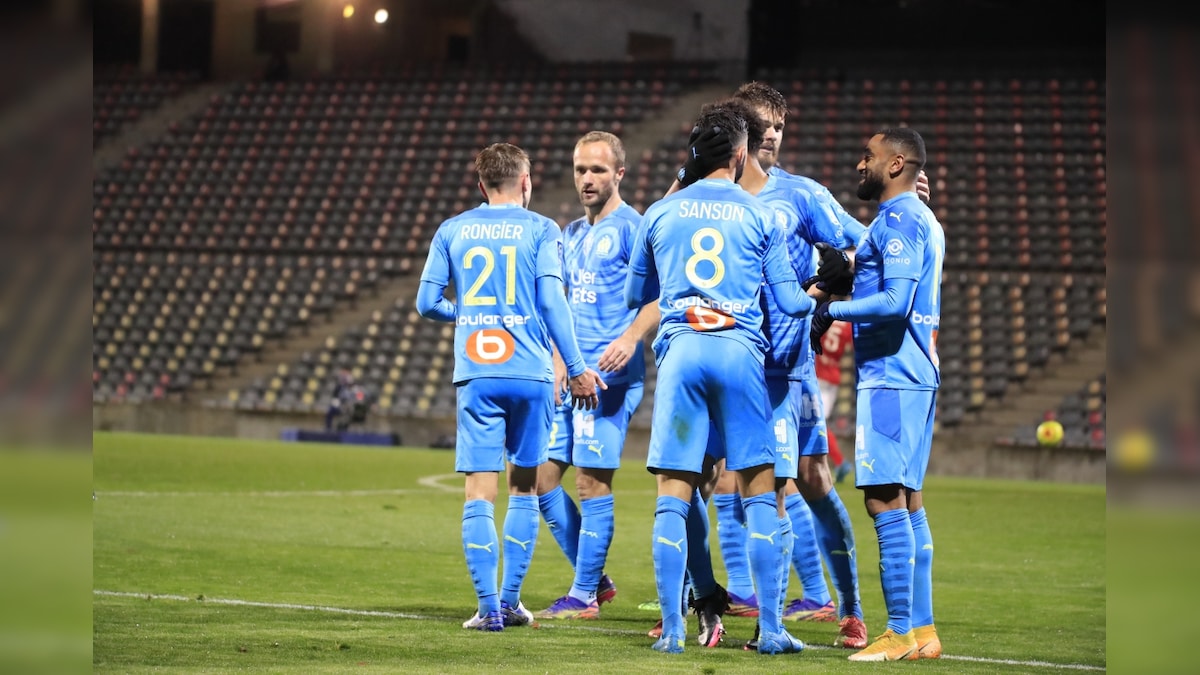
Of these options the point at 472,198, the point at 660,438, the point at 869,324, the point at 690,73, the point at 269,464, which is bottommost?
the point at 269,464

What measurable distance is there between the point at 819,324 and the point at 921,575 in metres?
1.02

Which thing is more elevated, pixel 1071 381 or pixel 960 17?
pixel 960 17

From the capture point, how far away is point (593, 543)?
6.55m

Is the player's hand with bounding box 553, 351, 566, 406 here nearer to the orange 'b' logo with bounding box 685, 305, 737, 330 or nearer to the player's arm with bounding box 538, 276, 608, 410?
the player's arm with bounding box 538, 276, 608, 410

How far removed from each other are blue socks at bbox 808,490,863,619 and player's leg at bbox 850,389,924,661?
699 millimetres

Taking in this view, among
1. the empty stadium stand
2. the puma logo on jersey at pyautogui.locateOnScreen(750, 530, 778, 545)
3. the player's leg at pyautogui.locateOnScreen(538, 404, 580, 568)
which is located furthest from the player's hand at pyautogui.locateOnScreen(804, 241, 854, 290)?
the empty stadium stand

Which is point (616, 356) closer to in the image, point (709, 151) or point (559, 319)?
point (559, 319)

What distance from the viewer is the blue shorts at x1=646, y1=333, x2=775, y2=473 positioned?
5094mm

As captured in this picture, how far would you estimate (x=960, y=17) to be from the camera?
26750 millimetres

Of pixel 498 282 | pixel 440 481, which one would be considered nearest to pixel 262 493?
pixel 440 481

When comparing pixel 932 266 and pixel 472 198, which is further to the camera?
pixel 472 198
